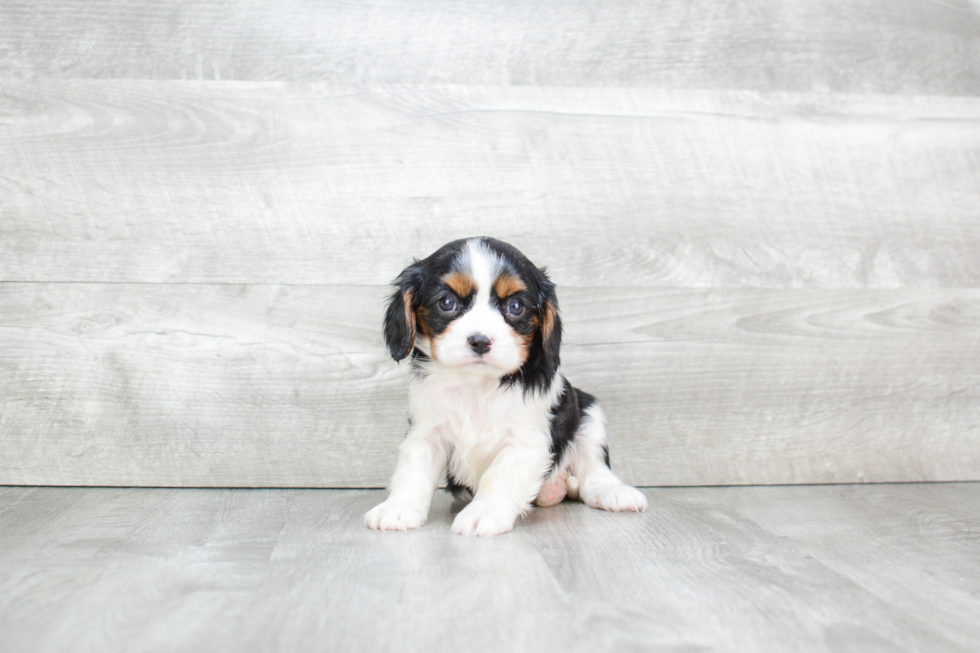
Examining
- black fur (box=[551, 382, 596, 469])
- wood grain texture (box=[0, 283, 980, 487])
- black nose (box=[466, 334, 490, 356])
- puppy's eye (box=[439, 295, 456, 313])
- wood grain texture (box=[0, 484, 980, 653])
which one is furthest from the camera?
wood grain texture (box=[0, 283, 980, 487])

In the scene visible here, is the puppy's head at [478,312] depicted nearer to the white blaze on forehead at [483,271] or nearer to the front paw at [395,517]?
the white blaze on forehead at [483,271]

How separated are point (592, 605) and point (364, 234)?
62.1 inches

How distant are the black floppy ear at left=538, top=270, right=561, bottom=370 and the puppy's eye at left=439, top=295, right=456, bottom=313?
24 cm

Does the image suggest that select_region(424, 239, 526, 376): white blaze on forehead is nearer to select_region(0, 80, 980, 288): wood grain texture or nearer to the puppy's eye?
the puppy's eye

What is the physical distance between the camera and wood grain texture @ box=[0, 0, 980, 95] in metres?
2.53

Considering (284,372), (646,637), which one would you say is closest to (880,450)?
(646,637)

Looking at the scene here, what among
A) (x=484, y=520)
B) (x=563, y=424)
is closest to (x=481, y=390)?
(x=563, y=424)

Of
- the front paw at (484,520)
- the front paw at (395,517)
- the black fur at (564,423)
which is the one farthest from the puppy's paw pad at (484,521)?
the black fur at (564,423)

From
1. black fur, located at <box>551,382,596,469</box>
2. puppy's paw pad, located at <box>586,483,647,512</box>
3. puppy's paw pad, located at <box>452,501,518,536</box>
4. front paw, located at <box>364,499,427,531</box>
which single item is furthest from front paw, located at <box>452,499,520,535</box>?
puppy's paw pad, located at <box>586,483,647,512</box>

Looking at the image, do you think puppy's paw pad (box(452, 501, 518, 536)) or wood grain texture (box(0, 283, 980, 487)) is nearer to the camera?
puppy's paw pad (box(452, 501, 518, 536))

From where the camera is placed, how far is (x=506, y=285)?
1908 millimetres

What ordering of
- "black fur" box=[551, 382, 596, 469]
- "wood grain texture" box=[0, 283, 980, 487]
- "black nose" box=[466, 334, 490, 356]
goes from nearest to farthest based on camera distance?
"black nose" box=[466, 334, 490, 356], "black fur" box=[551, 382, 596, 469], "wood grain texture" box=[0, 283, 980, 487]

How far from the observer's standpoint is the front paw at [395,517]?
1.87m

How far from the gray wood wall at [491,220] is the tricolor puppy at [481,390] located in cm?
49
